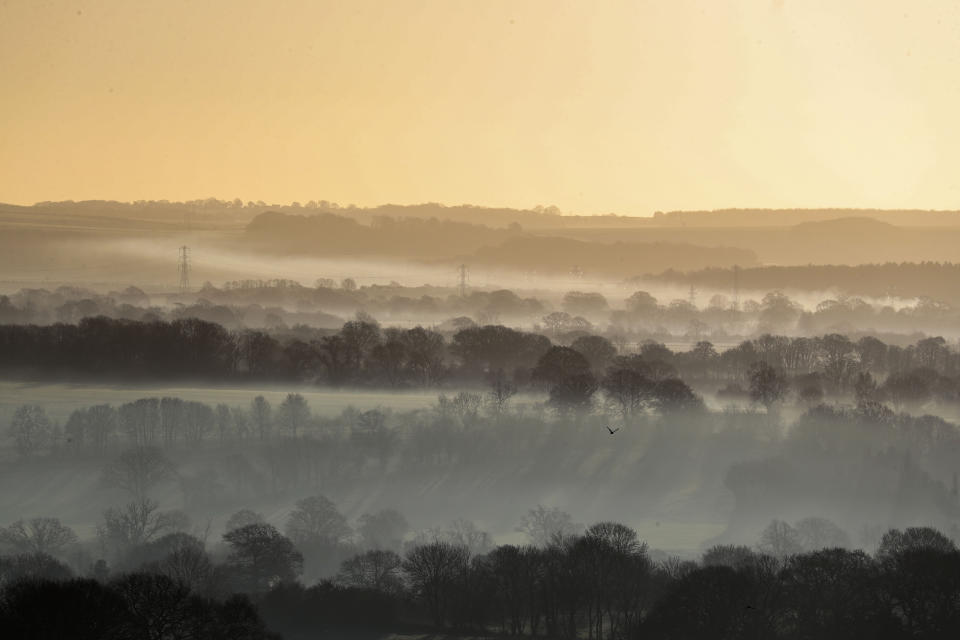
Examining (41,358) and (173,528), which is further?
(41,358)

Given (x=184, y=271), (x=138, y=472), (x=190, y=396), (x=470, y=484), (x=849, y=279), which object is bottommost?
(x=470, y=484)

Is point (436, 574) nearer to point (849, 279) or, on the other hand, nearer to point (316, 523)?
point (316, 523)

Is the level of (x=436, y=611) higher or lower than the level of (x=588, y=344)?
lower

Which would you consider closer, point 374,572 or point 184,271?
point 374,572

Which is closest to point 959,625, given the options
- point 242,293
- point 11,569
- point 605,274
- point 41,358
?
point 11,569

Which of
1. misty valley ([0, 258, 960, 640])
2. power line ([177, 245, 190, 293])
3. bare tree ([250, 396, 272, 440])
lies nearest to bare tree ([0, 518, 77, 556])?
misty valley ([0, 258, 960, 640])

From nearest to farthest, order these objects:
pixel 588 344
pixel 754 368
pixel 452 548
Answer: pixel 452 548 < pixel 754 368 < pixel 588 344

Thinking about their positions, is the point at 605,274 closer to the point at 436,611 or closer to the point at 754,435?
the point at 754,435

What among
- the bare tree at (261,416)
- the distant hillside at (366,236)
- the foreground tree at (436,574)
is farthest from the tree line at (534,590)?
the distant hillside at (366,236)

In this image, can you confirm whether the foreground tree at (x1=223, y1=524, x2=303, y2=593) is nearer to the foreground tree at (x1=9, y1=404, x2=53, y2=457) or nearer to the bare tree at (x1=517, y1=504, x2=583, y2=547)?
the bare tree at (x1=517, y1=504, x2=583, y2=547)

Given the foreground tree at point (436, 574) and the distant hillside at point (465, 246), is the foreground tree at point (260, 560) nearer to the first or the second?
the foreground tree at point (436, 574)

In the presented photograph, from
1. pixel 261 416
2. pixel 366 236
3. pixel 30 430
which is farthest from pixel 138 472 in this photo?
pixel 366 236

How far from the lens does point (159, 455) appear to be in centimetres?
4450

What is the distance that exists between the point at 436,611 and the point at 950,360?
40247mm
